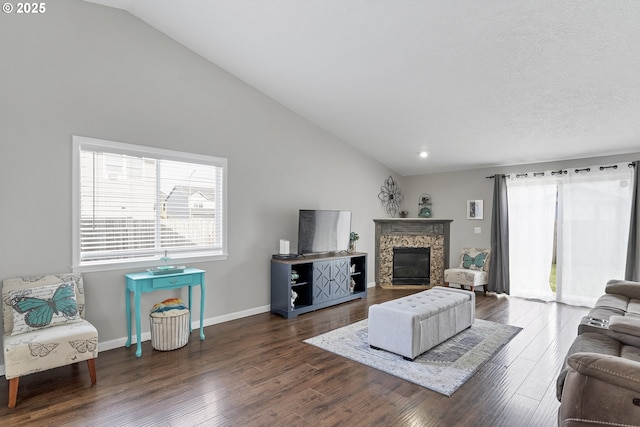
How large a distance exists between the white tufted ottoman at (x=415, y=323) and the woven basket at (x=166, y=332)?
2035mm

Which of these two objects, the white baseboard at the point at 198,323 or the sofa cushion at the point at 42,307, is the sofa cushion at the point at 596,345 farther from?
the sofa cushion at the point at 42,307

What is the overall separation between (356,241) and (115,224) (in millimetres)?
4073

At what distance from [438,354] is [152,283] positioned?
120 inches

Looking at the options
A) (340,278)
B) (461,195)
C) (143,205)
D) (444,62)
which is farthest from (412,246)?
(143,205)

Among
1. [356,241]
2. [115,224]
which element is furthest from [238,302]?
[356,241]

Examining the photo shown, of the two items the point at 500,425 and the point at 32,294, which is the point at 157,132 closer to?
the point at 32,294

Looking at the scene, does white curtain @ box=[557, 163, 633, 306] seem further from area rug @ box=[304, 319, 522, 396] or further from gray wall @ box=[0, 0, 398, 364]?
gray wall @ box=[0, 0, 398, 364]

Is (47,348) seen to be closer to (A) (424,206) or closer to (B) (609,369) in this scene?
(B) (609,369)

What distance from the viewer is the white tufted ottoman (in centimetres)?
322

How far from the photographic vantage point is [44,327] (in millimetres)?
2775

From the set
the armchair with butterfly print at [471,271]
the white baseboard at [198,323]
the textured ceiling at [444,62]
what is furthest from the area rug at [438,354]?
the textured ceiling at [444,62]

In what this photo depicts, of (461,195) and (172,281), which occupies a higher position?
(461,195)

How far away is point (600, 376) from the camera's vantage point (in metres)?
1.68

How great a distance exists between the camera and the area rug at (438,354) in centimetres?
286
